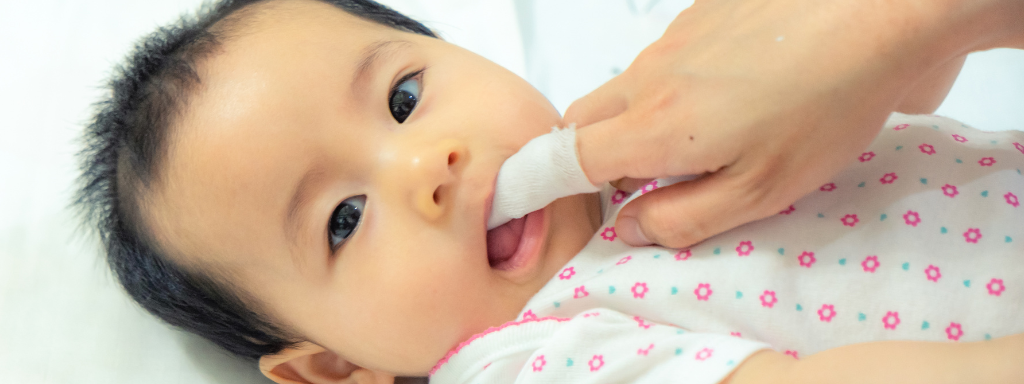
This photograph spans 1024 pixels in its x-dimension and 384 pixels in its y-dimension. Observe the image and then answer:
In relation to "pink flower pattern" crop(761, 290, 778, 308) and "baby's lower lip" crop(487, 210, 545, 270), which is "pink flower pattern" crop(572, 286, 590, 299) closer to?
"baby's lower lip" crop(487, 210, 545, 270)

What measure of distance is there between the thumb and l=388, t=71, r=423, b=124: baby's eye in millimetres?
364

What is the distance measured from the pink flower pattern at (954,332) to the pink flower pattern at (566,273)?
486 mm

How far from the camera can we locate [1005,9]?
30.3 inches

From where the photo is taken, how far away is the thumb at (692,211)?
0.83 meters

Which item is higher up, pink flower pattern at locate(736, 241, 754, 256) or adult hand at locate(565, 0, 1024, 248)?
adult hand at locate(565, 0, 1024, 248)

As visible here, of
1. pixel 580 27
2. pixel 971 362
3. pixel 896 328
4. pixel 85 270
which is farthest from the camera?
pixel 580 27

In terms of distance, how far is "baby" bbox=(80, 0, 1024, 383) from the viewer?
0.88 metres

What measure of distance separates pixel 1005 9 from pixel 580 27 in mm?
1109

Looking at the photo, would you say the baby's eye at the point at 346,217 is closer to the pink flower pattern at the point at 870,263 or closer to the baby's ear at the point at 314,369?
the baby's ear at the point at 314,369

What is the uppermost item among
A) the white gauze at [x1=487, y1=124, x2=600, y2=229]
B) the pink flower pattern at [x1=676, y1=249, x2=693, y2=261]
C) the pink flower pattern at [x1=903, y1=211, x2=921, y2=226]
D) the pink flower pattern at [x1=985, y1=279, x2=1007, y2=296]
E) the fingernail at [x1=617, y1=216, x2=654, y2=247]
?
the white gauze at [x1=487, y1=124, x2=600, y2=229]

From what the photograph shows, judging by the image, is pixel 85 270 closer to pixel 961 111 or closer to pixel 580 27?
pixel 580 27

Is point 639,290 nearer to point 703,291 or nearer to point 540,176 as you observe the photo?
point 703,291

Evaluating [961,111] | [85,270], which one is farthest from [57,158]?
[961,111]

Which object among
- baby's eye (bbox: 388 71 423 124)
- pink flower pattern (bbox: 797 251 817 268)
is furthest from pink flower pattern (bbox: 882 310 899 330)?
baby's eye (bbox: 388 71 423 124)
